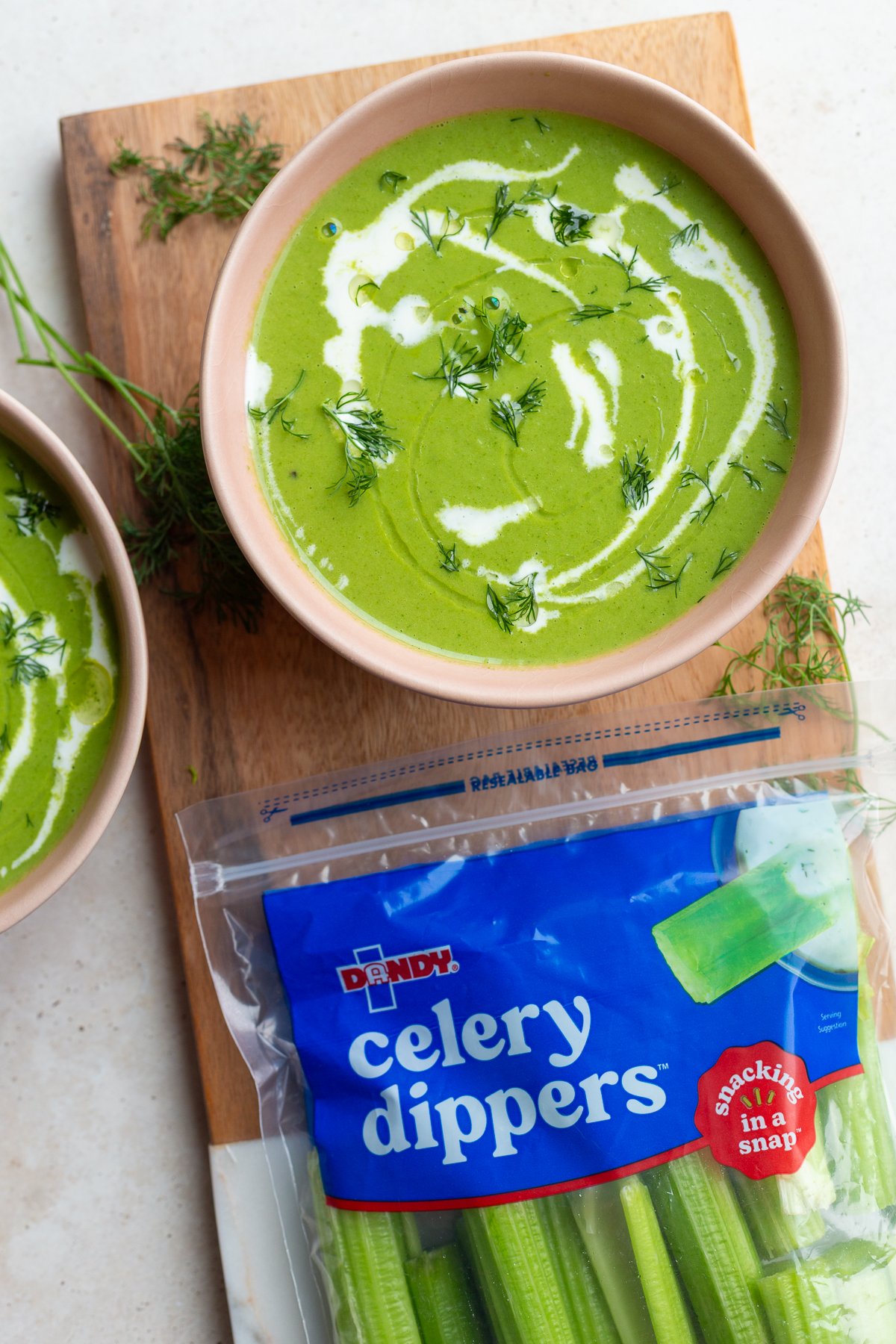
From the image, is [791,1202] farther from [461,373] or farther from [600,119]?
[600,119]

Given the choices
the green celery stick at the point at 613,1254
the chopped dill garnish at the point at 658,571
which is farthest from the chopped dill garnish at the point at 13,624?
the green celery stick at the point at 613,1254

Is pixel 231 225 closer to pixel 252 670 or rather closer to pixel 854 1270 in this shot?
pixel 252 670

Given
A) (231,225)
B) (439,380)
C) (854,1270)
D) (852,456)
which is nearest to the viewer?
(439,380)

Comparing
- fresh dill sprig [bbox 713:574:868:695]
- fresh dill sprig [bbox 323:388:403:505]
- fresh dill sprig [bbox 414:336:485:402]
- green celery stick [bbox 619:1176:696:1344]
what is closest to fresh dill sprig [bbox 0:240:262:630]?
fresh dill sprig [bbox 323:388:403:505]

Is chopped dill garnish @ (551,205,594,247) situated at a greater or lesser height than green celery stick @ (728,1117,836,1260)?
greater

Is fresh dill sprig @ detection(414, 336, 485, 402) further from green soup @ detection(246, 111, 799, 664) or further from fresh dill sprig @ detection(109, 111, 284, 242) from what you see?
fresh dill sprig @ detection(109, 111, 284, 242)

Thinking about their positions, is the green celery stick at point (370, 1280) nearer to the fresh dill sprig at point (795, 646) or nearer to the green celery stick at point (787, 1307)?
the green celery stick at point (787, 1307)

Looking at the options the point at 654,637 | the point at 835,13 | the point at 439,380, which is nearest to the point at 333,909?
the point at 654,637

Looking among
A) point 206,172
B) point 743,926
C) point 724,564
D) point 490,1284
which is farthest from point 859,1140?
point 206,172
